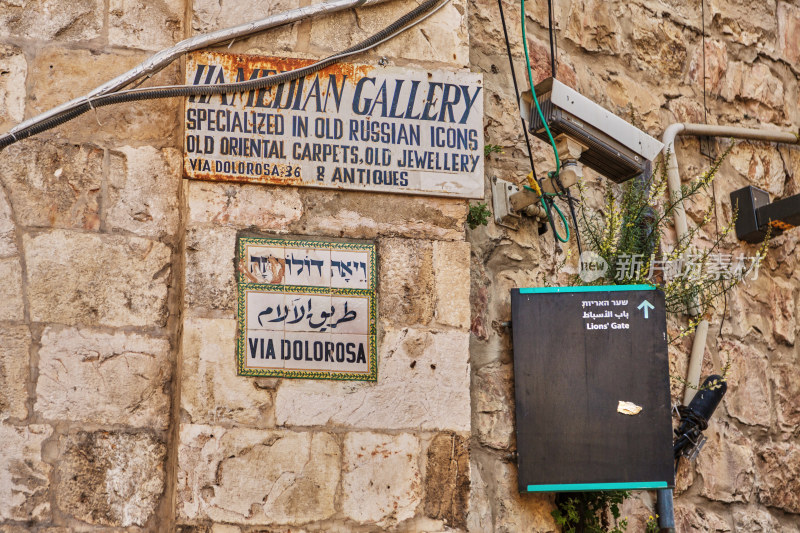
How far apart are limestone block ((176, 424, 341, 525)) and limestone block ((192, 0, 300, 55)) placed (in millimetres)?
1279

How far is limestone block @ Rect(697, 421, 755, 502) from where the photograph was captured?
4.44 metres

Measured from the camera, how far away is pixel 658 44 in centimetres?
493

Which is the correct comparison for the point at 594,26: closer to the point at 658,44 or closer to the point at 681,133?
the point at 658,44

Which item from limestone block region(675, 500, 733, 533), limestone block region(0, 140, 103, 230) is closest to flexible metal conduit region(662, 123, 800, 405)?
limestone block region(675, 500, 733, 533)

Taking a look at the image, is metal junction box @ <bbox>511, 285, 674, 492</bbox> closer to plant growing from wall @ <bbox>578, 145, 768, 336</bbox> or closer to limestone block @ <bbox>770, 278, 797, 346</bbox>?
plant growing from wall @ <bbox>578, 145, 768, 336</bbox>

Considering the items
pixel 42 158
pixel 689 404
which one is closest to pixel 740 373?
pixel 689 404

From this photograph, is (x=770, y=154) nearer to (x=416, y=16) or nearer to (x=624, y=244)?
(x=624, y=244)

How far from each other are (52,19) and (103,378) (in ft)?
4.20

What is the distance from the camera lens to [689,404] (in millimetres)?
4375

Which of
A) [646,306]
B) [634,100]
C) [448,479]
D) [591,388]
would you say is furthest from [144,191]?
[634,100]

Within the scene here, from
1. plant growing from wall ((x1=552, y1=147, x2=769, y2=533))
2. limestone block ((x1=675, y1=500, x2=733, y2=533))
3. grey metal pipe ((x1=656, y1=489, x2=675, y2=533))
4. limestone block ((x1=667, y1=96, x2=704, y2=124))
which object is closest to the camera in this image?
plant growing from wall ((x1=552, y1=147, x2=769, y2=533))

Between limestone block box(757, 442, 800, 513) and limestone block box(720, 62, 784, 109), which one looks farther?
limestone block box(720, 62, 784, 109)

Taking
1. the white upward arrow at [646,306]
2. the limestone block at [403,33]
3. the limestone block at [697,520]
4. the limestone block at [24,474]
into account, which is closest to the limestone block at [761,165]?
A: the white upward arrow at [646,306]

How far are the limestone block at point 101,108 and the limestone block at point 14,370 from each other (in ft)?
2.29
